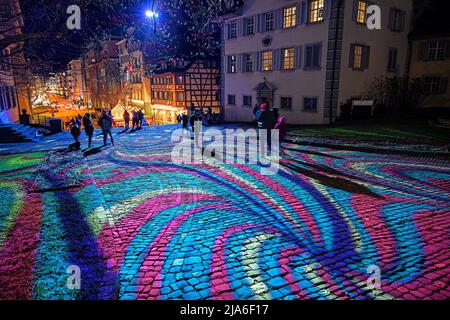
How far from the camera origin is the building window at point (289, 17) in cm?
2213

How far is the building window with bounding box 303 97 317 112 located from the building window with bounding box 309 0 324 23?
536 cm

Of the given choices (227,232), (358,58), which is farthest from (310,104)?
(227,232)

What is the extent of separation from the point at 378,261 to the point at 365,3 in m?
21.2

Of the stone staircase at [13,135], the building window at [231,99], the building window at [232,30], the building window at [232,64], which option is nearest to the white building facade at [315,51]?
the building window at [232,30]

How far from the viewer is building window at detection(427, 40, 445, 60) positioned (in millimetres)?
22198

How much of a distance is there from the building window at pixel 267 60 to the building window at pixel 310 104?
441 cm

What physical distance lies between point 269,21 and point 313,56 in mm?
5478

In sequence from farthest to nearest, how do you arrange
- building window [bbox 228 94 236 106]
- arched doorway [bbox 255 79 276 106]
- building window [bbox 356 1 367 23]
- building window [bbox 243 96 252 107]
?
building window [bbox 228 94 236 106] → building window [bbox 243 96 252 107] → arched doorway [bbox 255 79 276 106] → building window [bbox 356 1 367 23]

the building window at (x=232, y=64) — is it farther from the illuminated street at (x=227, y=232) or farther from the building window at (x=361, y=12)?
the illuminated street at (x=227, y=232)

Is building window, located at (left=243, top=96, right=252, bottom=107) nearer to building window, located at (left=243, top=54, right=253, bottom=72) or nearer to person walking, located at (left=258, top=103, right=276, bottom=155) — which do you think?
building window, located at (left=243, top=54, right=253, bottom=72)

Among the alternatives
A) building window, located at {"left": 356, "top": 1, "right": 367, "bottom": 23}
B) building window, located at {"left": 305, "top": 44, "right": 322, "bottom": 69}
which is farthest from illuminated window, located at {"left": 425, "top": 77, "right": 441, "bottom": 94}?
building window, located at {"left": 305, "top": 44, "right": 322, "bottom": 69}

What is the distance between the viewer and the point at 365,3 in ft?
66.6

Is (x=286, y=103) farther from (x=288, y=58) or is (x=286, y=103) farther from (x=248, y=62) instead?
(x=248, y=62)
